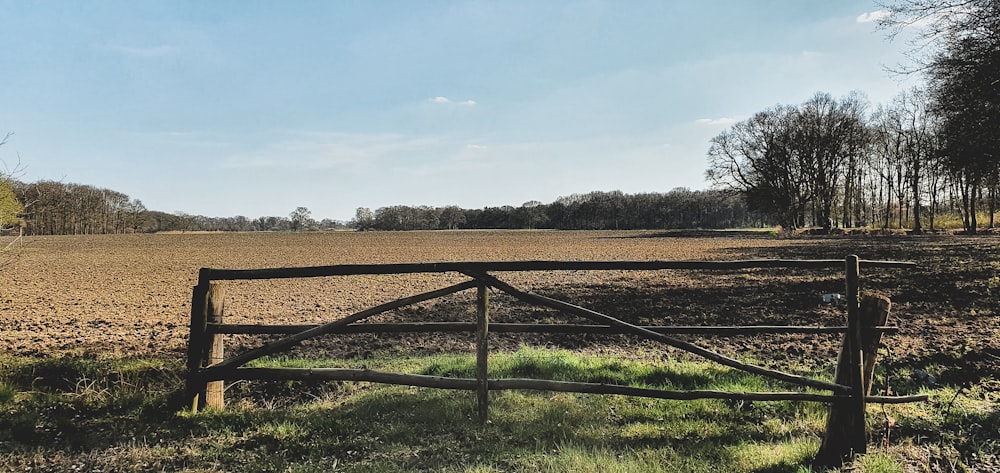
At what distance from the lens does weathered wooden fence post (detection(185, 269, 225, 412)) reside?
4828mm

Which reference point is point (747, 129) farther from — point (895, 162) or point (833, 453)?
point (833, 453)

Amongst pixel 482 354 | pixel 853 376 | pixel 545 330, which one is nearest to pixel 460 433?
pixel 482 354

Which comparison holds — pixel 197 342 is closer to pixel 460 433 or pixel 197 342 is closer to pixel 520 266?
pixel 460 433

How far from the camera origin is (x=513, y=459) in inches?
149

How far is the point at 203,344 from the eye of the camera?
16.0 ft

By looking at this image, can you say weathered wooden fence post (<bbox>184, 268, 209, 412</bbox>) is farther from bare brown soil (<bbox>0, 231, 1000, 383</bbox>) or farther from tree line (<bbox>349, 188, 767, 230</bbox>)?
tree line (<bbox>349, 188, 767, 230</bbox>)

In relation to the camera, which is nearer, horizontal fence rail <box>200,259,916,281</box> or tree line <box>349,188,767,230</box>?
horizontal fence rail <box>200,259,916,281</box>

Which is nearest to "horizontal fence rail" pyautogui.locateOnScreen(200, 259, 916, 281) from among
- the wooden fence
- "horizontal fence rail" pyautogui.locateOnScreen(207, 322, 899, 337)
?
the wooden fence

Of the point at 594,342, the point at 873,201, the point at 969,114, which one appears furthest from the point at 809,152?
the point at 594,342

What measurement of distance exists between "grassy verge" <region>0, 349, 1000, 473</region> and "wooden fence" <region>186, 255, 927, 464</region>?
315 millimetres

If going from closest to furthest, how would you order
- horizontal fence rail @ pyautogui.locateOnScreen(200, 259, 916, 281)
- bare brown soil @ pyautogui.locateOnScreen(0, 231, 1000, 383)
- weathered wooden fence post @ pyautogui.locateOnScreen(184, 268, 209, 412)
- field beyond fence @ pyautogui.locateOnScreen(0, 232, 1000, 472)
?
field beyond fence @ pyautogui.locateOnScreen(0, 232, 1000, 472)
horizontal fence rail @ pyautogui.locateOnScreen(200, 259, 916, 281)
weathered wooden fence post @ pyautogui.locateOnScreen(184, 268, 209, 412)
bare brown soil @ pyautogui.locateOnScreen(0, 231, 1000, 383)

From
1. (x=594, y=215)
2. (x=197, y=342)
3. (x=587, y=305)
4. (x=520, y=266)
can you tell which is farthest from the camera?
(x=594, y=215)

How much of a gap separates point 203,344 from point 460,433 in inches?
100

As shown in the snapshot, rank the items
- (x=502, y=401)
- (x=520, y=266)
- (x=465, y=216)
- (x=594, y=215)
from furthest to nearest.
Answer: (x=465, y=216) → (x=594, y=215) → (x=502, y=401) → (x=520, y=266)
